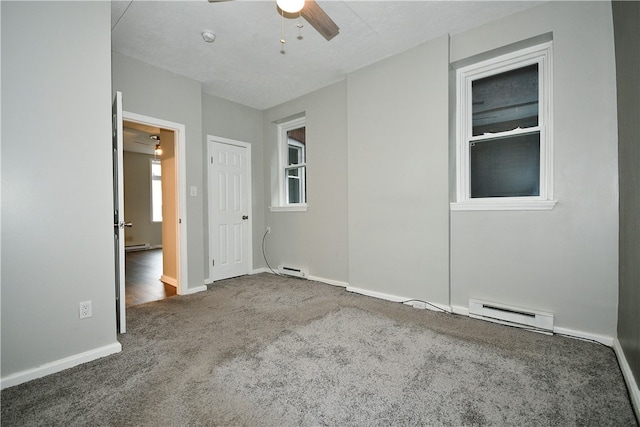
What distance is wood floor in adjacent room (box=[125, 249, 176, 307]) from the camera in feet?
11.3

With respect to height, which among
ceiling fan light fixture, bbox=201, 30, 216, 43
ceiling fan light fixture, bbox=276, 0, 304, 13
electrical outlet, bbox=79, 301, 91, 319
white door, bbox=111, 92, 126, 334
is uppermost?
ceiling fan light fixture, bbox=201, 30, 216, 43

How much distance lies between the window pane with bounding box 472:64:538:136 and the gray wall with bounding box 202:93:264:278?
335 cm

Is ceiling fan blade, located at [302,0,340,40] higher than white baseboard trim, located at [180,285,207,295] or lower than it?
higher

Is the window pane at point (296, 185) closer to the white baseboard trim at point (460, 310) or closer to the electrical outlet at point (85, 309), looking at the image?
the white baseboard trim at point (460, 310)

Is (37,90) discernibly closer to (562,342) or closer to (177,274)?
(177,274)

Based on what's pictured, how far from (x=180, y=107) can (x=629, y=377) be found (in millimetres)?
4767

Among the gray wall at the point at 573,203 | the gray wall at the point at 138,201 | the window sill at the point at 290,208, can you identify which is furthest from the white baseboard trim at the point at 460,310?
→ the gray wall at the point at 138,201

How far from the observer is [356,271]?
3.59 metres

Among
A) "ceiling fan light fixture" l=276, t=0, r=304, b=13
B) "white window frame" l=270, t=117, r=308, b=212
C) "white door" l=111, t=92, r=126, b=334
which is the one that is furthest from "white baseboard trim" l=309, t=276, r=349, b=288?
"ceiling fan light fixture" l=276, t=0, r=304, b=13

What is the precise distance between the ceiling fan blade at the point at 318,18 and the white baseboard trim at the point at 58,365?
2886 millimetres

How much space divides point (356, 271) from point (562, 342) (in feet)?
6.70

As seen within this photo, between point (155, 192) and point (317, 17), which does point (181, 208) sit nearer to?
point (317, 17)

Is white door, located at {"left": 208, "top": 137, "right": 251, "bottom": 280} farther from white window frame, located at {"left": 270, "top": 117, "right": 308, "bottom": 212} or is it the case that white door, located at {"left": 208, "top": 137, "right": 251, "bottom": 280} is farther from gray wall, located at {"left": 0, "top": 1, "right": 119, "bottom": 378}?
gray wall, located at {"left": 0, "top": 1, "right": 119, "bottom": 378}

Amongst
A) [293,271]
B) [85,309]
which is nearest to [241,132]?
[293,271]
